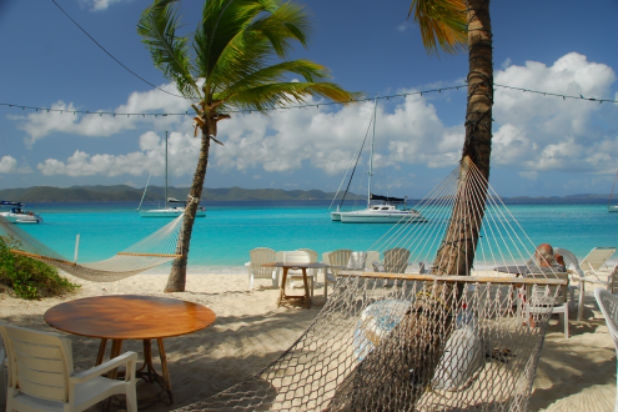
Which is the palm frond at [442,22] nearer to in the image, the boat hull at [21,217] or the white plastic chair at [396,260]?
the white plastic chair at [396,260]

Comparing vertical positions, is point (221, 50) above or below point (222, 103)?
above

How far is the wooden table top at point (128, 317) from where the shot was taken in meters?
1.66

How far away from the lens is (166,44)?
4.72m

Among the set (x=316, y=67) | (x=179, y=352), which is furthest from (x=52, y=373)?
(x=316, y=67)

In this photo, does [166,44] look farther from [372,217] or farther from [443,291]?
[372,217]

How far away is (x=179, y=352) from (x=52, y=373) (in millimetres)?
1394

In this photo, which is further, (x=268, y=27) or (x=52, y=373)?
(x=268, y=27)

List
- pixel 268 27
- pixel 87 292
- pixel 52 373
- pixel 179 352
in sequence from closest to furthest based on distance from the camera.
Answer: pixel 52 373 → pixel 179 352 → pixel 87 292 → pixel 268 27

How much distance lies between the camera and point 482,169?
2277mm

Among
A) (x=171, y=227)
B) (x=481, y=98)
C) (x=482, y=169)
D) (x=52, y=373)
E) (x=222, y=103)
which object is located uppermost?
(x=222, y=103)

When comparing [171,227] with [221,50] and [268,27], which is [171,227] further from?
[268,27]

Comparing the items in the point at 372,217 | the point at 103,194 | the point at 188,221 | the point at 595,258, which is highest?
the point at 103,194

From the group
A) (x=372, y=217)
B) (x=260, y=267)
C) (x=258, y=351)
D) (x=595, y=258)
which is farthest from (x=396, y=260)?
(x=372, y=217)

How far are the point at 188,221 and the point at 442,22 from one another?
340cm
